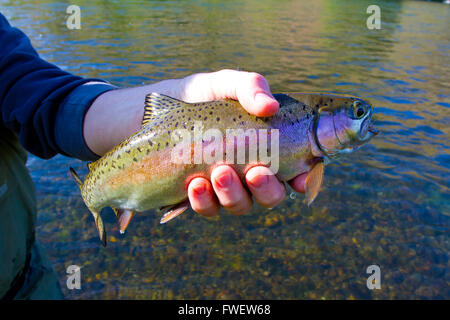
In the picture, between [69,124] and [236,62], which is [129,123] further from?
[236,62]

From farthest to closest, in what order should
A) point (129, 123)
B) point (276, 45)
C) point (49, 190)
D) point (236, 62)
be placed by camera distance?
point (276, 45), point (236, 62), point (49, 190), point (129, 123)

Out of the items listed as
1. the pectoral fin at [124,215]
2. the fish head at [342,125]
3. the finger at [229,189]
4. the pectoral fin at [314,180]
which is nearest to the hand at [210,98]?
the finger at [229,189]

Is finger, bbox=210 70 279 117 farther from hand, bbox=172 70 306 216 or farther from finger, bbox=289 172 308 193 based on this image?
finger, bbox=289 172 308 193

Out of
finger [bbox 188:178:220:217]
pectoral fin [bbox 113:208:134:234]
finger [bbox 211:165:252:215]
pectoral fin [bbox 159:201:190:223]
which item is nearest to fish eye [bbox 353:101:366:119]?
finger [bbox 211:165:252:215]

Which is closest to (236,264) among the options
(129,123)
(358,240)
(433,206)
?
(358,240)

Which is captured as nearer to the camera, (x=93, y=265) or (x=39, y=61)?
(x=39, y=61)

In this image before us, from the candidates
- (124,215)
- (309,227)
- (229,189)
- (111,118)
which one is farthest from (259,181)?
(309,227)

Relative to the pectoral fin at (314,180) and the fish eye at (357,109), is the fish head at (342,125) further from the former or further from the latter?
the pectoral fin at (314,180)

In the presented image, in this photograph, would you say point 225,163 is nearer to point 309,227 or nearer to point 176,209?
point 176,209
